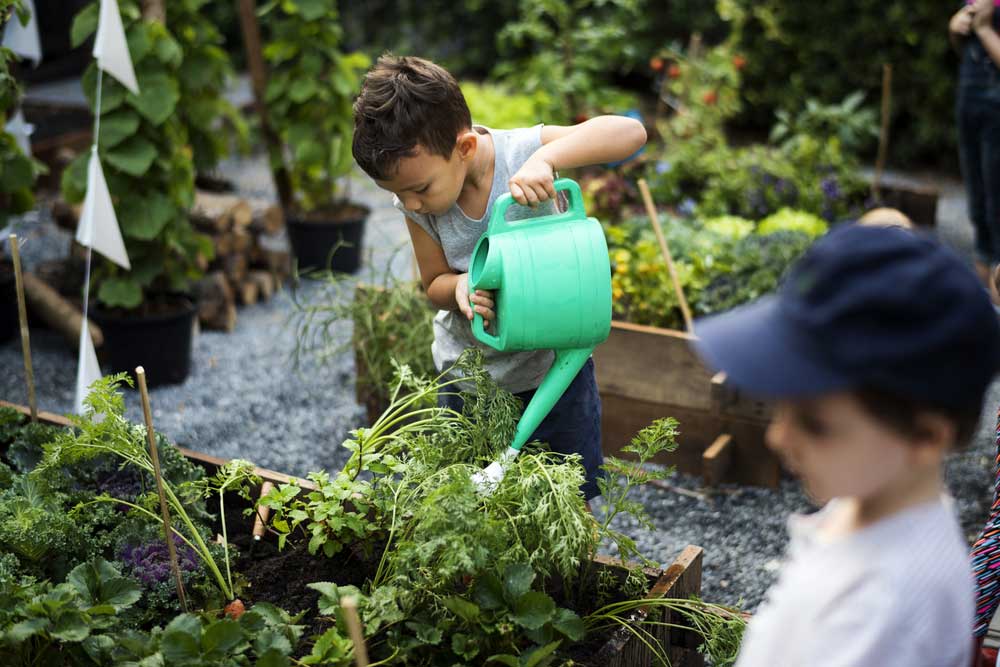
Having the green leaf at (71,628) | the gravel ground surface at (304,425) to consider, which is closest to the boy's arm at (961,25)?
the gravel ground surface at (304,425)

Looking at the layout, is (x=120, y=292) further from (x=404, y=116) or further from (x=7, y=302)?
(x=404, y=116)

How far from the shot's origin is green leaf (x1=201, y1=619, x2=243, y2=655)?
156 cm

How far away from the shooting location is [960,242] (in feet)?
16.4

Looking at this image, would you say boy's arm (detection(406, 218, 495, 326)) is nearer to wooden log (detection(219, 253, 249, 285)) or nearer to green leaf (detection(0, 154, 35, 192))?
green leaf (detection(0, 154, 35, 192))

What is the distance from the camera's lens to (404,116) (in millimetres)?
1770

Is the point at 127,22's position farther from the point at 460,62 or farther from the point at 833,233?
the point at 460,62

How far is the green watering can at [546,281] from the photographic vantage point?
1.68 meters

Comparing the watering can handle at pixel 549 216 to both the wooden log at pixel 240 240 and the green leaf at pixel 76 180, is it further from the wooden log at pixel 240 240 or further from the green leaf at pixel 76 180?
the wooden log at pixel 240 240

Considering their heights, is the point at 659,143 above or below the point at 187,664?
below

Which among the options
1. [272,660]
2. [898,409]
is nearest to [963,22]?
[898,409]

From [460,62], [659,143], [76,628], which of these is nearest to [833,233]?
[76,628]

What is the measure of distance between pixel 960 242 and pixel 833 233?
4445 millimetres

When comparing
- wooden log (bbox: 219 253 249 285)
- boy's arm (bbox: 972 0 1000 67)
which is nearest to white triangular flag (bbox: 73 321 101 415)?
wooden log (bbox: 219 253 249 285)

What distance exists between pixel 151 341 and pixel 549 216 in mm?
2289
